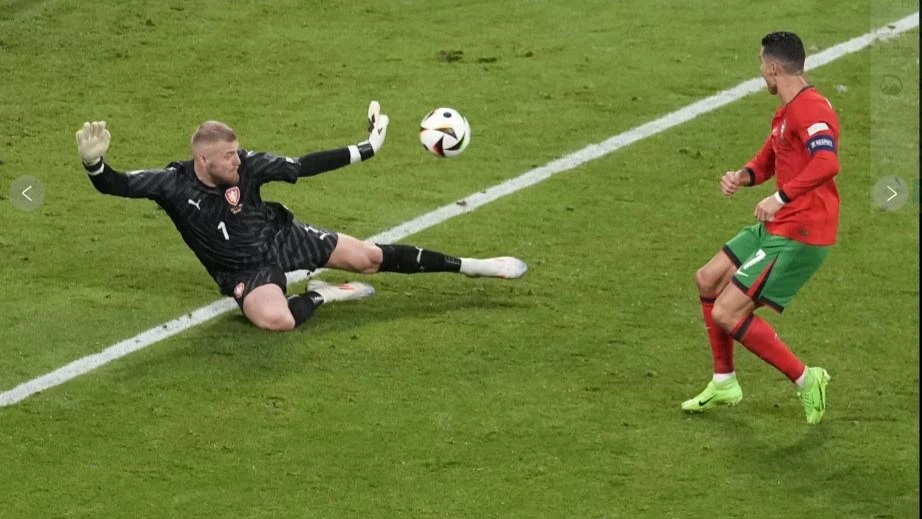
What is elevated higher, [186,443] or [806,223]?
[806,223]

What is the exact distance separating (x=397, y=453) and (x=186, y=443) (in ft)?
3.31

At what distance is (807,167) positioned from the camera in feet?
26.5

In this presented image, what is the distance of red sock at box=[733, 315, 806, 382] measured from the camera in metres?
8.33

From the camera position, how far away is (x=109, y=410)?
851 cm

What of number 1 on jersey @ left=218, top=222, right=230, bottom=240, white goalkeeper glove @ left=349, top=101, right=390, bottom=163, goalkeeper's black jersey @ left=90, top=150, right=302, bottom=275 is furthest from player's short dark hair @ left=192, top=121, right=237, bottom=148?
white goalkeeper glove @ left=349, top=101, right=390, bottom=163

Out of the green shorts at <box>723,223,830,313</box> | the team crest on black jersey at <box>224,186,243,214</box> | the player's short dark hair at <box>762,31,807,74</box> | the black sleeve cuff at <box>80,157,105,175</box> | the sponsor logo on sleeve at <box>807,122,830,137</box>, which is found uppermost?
the player's short dark hair at <box>762,31,807,74</box>

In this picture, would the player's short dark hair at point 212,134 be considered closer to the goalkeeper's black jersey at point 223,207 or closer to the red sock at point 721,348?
the goalkeeper's black jersey at point 223,207

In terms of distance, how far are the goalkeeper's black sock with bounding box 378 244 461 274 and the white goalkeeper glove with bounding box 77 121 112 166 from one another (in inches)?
71.0

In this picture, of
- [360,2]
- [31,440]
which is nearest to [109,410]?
[31,440]

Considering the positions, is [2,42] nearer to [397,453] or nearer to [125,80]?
[125,80]

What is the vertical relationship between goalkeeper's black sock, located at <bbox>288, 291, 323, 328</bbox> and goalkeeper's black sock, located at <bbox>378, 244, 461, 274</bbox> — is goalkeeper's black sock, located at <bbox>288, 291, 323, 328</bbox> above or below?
below

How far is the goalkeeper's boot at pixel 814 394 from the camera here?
8.34 meters

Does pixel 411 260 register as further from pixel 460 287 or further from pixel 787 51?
pixel 787 51

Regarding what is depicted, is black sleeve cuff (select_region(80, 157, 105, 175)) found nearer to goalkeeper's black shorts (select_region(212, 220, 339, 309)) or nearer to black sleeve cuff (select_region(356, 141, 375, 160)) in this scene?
goalkeeper's black shorts (select_region(212, 220, 339, 309))
